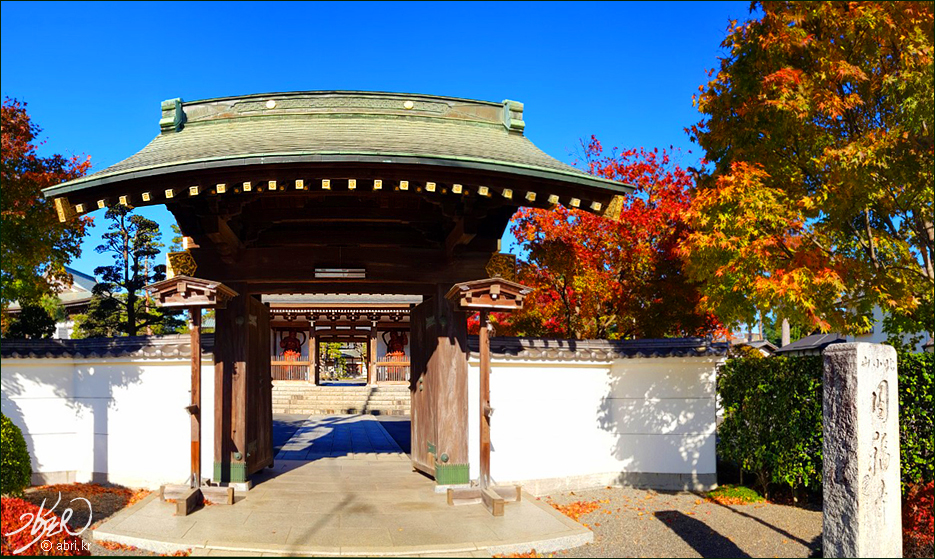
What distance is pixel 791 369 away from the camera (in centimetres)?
816

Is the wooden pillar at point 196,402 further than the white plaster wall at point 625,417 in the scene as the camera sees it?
No

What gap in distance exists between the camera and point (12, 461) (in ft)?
21.8

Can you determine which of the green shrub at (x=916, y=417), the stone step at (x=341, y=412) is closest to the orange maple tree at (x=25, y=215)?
the green shrub at (x=916, y=417)

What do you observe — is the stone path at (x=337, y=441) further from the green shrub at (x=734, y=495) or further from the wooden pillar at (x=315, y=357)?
the wooden pillar at (x=315, y=357)

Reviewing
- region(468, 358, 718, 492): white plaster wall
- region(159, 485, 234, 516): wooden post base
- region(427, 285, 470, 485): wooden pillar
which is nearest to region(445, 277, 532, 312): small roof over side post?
region(427, 285, 470, 485): wooden pillar

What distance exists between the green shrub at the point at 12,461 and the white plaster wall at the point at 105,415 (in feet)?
6.45

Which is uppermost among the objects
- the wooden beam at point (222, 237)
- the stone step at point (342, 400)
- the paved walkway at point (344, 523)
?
the wooden beam at point (222, 237)

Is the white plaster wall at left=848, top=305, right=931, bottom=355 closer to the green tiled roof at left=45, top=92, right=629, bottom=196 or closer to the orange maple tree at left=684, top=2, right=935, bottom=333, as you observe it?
the orange maple tree at left=684, top=2, right=935, bottom=333

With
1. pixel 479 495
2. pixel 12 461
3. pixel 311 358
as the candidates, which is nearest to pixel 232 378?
pixel 12 461

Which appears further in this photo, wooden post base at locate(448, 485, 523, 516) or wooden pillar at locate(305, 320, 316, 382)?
wooden pillar at locate(305, 320, 316, 382)

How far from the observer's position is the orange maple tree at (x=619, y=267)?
34.9 ft

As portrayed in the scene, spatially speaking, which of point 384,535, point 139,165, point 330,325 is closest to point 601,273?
point 384,535

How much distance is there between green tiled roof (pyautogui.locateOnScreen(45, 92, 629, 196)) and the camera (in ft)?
22.8

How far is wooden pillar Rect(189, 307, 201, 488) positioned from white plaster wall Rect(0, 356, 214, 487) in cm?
110
